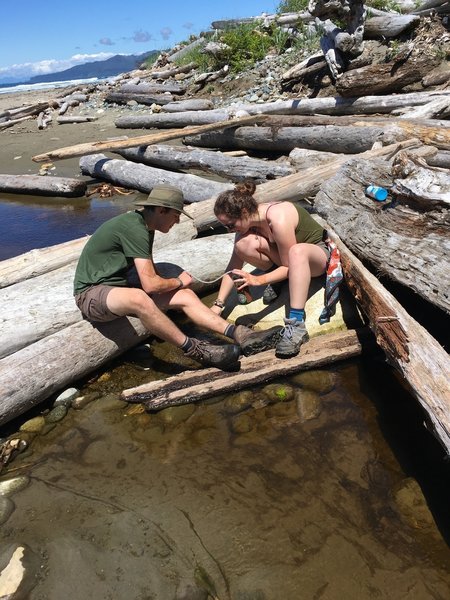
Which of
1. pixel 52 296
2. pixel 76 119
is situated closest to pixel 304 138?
pixel 52 296

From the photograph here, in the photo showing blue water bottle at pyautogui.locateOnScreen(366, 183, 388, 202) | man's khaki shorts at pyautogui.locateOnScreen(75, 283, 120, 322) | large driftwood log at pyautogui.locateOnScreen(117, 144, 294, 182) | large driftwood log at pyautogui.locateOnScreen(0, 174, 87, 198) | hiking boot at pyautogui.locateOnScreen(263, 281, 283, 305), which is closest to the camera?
man's khaki shorts at pyautogui.locateOnScreen(75, 283, 120, 322)

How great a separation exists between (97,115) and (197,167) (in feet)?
36.7

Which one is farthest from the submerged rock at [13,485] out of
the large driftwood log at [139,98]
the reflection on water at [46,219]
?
the large driftwood log at [139,98]

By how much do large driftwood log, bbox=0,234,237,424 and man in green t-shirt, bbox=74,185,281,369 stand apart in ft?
0.69

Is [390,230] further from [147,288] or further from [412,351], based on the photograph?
[147,288]

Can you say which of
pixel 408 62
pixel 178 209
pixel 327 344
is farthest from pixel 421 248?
pixel 408 62

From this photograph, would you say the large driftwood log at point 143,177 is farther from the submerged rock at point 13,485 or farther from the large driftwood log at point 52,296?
the submerged rock at point 13,485

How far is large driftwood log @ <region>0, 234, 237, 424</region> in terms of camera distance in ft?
12.9

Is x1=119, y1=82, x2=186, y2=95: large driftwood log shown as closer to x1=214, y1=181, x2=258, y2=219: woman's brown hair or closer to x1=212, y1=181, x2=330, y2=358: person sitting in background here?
x1=212, y1=181, x2=330, y2=358: person sitting in background

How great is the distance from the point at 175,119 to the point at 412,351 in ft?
43.4

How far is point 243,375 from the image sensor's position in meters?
4.17

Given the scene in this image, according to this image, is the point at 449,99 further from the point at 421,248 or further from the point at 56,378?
the point at 56,378

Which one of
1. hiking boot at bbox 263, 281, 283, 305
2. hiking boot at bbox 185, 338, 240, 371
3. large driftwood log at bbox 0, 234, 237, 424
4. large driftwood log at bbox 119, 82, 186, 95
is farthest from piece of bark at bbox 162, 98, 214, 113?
hiking boot at bbox 185, 338, 240, 371

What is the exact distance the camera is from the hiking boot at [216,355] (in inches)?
164
